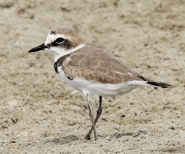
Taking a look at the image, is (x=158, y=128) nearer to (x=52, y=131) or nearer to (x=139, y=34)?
(x=52, y=131)

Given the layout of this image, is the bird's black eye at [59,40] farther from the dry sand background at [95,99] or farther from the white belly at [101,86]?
the dry sand background at [95,99]

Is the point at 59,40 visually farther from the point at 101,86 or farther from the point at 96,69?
the point at 101,86

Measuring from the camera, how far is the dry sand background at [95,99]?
4.11 metres

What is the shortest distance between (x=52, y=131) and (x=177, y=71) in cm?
269

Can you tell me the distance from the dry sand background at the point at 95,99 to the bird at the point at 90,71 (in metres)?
0.61

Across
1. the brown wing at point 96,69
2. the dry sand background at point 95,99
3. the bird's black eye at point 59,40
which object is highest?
the bird's black eye at point 59,40

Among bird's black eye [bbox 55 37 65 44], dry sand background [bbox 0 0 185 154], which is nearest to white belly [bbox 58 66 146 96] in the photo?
bird's black eye [bbox 55 37 65 44]

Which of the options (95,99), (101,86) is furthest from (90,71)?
(95,99)

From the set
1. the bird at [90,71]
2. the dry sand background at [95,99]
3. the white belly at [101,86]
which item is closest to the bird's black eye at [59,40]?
the bird at [90,71]

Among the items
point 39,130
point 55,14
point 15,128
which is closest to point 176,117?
point 39,130

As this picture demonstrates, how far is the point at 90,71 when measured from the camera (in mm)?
3932

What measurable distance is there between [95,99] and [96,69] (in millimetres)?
1563

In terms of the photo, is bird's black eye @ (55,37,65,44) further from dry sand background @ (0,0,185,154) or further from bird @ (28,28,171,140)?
dry sand background @ (0,0,185,154)

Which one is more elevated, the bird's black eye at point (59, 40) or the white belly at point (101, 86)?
the bird's black eye at point (59, 40)
